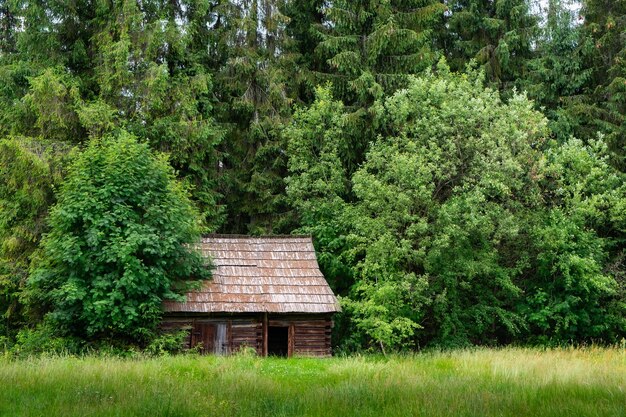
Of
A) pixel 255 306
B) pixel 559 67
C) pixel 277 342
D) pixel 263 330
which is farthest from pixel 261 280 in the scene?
pixel 559 67

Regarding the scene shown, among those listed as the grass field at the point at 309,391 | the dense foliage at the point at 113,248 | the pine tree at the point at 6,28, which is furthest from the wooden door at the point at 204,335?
the pine tree at the point at 6,28

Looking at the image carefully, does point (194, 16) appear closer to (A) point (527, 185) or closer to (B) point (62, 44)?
(B) point (62, 44)

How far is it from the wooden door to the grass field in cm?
809

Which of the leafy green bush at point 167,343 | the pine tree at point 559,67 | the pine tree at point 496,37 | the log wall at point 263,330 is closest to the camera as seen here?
the leafy green bush at point 167,343

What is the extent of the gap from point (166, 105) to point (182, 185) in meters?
4.36

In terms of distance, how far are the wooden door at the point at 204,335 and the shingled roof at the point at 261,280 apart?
91cm

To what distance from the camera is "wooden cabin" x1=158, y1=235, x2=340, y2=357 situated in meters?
21.2

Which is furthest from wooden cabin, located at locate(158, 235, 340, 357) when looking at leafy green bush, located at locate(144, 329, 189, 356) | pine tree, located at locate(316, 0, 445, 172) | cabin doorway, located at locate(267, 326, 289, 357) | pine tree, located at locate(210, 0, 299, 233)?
pine tree, located at locate(316, 0, 445, 172)

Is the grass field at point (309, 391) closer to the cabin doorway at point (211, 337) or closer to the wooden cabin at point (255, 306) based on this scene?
the wooden cabin at point (255, 306)

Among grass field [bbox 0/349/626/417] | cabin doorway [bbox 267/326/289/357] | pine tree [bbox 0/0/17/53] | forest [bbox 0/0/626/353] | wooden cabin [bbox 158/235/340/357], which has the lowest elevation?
cabin doorway [bbox 267/326/289/357]

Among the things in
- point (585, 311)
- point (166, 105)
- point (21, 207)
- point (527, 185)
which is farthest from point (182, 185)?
point (585, 311)

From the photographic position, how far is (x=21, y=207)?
78.4 feet

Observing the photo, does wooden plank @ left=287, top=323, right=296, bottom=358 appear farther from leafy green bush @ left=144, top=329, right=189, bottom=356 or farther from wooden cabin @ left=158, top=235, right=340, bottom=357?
leafy green bush @ left=144, top=329, right=189, bottom=356

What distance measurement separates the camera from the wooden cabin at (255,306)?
2116 cm
